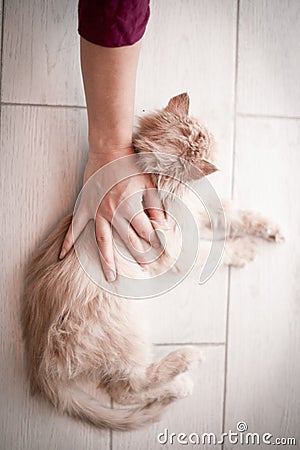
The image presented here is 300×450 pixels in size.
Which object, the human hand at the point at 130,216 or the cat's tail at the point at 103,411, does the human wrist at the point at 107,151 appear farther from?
the cat's tail at the point at 103,411

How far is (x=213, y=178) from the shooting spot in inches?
55.1

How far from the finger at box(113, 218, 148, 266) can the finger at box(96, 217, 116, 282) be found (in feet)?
0.10

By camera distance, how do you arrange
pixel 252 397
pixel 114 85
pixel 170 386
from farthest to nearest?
pixel 252 397
pixel 170 386
pixel 114 85

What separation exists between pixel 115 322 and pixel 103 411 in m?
0.30

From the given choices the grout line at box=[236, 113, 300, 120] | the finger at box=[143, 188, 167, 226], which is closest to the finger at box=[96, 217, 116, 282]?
the finger at box=[143, 188, 167, 226]

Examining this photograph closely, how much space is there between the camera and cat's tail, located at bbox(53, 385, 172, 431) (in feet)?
4.30

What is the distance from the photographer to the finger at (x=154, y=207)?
122 centimetres

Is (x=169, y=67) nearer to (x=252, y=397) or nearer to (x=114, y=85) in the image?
(x=114, y=85)

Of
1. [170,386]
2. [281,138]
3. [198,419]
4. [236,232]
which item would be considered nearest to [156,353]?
[170,386]

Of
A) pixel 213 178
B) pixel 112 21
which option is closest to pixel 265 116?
pixel 213 178

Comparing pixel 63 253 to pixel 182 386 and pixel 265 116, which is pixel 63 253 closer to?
pixel 182 386

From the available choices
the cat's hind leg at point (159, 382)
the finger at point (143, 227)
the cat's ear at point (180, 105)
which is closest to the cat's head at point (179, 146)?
the cat's ear at point (180, 105)

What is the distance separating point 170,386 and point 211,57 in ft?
3.00

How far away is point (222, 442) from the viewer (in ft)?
4.69
